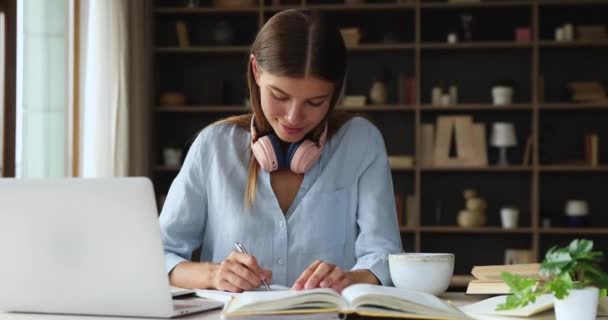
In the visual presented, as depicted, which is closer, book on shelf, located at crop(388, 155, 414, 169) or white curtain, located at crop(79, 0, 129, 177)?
white curtain, located at crop(79, 0, 129, 177)

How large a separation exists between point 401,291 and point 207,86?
4.85 meters

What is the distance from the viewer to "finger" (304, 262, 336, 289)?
164 centimetres

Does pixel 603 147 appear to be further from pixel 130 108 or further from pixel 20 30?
pixel 20 30

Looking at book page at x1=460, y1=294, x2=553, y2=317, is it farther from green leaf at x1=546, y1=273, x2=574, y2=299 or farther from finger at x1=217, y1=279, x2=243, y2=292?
finger at x1=217, y1=279, x2=243, y2=292

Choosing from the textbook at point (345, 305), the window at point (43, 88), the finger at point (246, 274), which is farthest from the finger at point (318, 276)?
the window at point (43, 88)

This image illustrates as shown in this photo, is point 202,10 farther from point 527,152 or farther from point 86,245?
point 86,245

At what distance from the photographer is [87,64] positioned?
4984 mm

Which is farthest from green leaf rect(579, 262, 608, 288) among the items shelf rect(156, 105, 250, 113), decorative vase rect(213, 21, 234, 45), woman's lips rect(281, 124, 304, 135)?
decorative vase rect(213, 21, 234, 45)

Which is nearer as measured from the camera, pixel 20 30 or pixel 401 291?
pixel 401 291

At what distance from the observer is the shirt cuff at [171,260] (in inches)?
78.7

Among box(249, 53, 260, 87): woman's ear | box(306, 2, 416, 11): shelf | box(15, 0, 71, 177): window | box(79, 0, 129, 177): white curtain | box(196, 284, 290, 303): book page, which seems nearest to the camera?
box(196, 284, 290, 303): book page

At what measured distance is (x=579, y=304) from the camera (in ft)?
4.38

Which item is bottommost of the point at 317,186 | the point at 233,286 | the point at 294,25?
the point at 233,286

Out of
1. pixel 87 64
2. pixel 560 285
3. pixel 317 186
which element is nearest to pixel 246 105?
pixel 87 64
